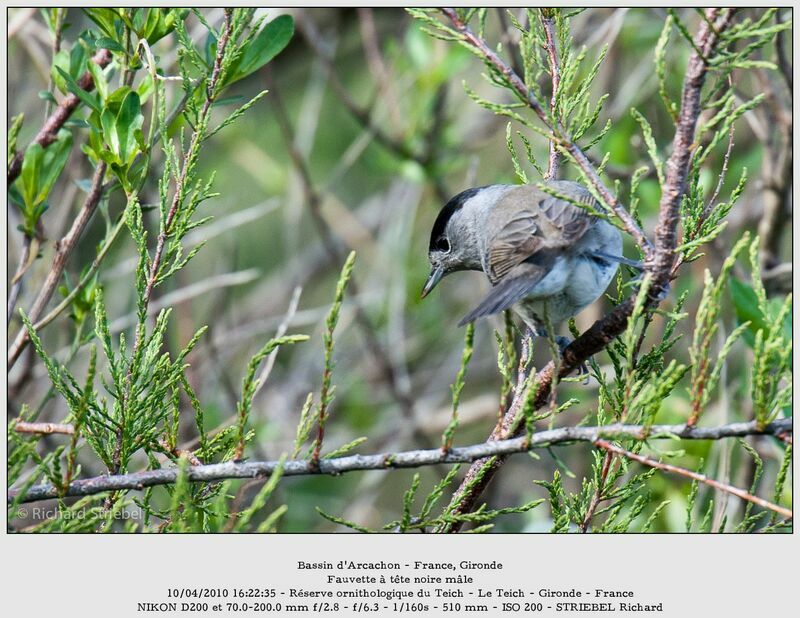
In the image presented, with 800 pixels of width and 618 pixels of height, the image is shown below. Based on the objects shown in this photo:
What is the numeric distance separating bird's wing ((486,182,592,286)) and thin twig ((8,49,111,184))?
1.45 meters

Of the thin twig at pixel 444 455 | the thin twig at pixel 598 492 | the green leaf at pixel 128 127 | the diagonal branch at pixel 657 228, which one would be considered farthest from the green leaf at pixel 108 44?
the thin twig at pixel 598 492

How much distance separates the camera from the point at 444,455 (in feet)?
5.54

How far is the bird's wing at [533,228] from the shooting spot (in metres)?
2.70

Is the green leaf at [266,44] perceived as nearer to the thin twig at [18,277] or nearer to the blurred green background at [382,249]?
the thin twig at [18,277]

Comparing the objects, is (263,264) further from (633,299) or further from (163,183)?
(633,299)

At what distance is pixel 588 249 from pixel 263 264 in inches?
169

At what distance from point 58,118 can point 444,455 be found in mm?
1674

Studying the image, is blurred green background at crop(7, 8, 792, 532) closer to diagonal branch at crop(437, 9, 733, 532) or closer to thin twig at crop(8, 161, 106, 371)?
thin twig at crop(8, 161, 106, 371)

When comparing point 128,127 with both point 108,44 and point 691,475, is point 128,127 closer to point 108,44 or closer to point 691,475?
point 108,44

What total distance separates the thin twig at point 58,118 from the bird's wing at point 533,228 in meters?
1.45

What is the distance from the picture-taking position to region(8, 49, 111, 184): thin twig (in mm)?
2438

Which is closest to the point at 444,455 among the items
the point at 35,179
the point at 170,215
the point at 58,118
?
the point at 170,215
